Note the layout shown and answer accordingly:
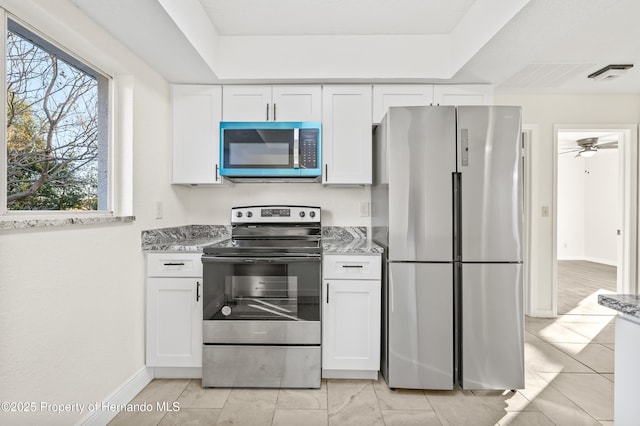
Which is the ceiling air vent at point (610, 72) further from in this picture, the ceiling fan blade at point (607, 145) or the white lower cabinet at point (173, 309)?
the ceiling fan blade at point (607, 145)

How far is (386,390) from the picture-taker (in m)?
2.21

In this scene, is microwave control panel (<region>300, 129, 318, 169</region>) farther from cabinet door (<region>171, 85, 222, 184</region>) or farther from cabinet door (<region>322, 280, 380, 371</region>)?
cabinet door (<region>322, 280, 380, 371</region>)

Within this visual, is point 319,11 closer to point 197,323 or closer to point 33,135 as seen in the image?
point 33,135

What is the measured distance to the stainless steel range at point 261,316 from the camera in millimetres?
2205

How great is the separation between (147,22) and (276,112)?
1.04 meters

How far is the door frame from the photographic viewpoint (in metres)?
3.54

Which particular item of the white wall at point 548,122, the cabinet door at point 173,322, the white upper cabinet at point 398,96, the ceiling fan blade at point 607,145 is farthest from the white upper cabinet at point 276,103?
the ceiling fan blade at point 607,145

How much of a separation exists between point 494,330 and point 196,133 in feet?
8.22

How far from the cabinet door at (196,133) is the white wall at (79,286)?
0.17 m

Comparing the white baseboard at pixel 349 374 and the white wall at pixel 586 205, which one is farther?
the white wall at pixel 586 205

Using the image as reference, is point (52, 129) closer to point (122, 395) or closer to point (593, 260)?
point (122, 395)

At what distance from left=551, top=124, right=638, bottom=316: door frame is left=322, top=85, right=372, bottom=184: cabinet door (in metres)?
2.26

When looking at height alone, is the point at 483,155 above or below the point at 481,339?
above

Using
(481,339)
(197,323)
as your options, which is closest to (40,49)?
(197,323)
